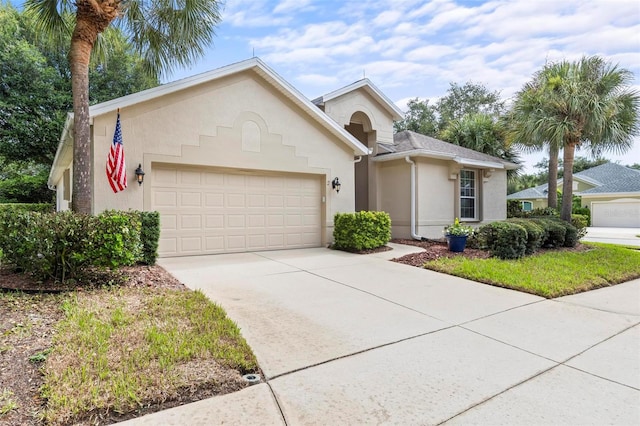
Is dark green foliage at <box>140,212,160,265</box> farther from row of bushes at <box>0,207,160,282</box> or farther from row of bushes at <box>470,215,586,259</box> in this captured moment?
row of bushes at <box>470,215,586,259</box>

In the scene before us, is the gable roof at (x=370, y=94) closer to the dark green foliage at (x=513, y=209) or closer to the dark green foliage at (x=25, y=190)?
the dark green foliage at (x=513, y=209)

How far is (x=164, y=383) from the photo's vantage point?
107 inches

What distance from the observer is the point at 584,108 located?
11.0m

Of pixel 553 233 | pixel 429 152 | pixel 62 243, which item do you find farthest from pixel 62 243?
pixel 553 233

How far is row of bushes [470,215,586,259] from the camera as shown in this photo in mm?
8578

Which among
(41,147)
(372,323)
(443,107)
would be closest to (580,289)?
(372,323)

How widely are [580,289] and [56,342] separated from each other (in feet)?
25.3

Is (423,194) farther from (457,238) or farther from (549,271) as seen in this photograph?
(549,271)

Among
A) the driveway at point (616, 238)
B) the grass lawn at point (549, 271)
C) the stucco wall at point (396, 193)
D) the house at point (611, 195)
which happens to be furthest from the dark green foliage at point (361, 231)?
the house at point (611, 195)

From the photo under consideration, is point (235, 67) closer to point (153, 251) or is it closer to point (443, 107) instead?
point (153, 251)

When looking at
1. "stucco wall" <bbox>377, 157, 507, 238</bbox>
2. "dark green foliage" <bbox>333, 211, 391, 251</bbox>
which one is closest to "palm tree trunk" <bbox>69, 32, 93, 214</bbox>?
"dark green foliage" <bbox>333, 211, 391, 251</bbox>

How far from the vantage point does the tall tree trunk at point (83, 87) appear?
6.47 metres

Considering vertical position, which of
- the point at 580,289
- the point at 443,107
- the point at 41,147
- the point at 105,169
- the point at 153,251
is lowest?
the point at 580,289

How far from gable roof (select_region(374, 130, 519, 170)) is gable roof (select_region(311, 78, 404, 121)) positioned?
4.03 ft
